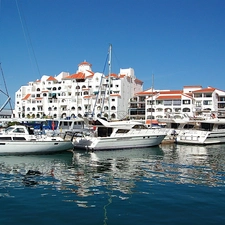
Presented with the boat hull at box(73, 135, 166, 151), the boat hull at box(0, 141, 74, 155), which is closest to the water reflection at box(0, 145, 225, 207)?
the boat hull at box(0, 141, 74, 155)

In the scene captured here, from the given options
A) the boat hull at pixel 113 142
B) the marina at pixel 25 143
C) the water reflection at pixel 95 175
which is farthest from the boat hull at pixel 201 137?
the marina at pixel 25 143

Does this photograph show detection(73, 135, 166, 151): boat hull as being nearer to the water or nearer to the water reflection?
the water reflection

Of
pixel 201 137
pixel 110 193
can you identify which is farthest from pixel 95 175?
pixel 201 137

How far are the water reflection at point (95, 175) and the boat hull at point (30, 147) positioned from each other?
1047mm

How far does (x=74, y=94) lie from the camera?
318 ft

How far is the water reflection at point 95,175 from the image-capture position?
14250 mm

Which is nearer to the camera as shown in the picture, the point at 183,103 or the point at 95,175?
the point at 95,175

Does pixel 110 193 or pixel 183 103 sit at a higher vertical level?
pixel 183 103

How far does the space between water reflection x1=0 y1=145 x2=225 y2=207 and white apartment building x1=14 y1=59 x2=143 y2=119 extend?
63535mm

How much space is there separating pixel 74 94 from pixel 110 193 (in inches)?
3337

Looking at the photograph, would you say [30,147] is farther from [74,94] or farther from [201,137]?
[74,94]

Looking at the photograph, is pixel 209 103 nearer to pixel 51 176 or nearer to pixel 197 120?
pixel 197 120

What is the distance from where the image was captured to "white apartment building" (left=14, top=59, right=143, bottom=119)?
3573 inches

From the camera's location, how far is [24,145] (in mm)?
26359
